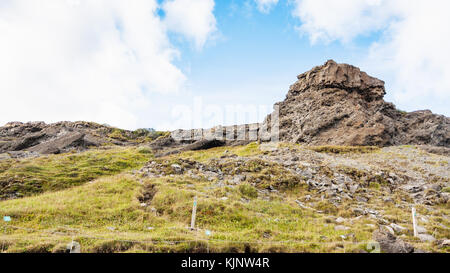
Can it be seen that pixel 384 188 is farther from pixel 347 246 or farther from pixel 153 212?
pixel 153 212

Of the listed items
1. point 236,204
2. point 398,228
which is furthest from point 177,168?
point 398,228

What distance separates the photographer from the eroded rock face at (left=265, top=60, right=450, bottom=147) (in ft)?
113

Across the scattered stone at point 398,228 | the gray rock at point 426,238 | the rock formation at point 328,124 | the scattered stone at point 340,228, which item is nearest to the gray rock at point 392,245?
the scattered stone at point 340,228

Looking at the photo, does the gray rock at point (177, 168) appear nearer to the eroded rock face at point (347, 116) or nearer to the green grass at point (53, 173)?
the green grass at point (53, 173)

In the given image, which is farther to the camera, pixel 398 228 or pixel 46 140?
pixel 46 140

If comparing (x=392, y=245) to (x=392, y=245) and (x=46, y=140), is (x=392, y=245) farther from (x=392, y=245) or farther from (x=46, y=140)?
(x=46, y=140)

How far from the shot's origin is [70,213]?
11094 millimetres

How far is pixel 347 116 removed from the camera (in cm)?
3606

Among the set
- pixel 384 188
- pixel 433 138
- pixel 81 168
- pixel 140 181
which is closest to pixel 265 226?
pixel 140 181

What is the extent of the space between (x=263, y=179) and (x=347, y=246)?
9394mm

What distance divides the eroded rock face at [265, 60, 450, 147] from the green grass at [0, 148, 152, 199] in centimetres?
2575

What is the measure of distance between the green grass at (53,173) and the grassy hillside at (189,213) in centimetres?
8

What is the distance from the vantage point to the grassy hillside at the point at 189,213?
8039mm

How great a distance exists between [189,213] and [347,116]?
31813mm
